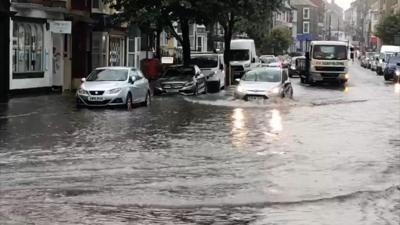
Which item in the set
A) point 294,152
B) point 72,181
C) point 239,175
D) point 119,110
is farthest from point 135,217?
point 119,110

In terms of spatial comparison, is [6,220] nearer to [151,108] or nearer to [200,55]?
[151,108]

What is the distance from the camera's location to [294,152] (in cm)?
1416

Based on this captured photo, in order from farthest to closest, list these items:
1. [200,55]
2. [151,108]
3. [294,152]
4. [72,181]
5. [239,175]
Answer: [200,55]
[151,108]
[294,152]
[239,175]
[72,181]

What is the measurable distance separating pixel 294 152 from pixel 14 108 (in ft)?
39.0

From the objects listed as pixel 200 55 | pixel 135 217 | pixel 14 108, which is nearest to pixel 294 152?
pixel 135 217

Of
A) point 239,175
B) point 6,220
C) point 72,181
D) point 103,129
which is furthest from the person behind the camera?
point 103,129

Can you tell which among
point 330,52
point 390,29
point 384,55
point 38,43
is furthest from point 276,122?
point 390,29

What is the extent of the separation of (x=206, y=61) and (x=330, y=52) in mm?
9920

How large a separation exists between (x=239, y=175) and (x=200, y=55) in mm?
27137

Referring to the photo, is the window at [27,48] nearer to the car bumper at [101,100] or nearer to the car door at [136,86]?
the car door at [136,86]

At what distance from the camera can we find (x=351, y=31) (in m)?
190

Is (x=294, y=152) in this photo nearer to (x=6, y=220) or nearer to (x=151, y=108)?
(x=6, y=220)

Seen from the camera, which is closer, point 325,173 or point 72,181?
point 72,181

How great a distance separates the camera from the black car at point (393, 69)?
50938mm
